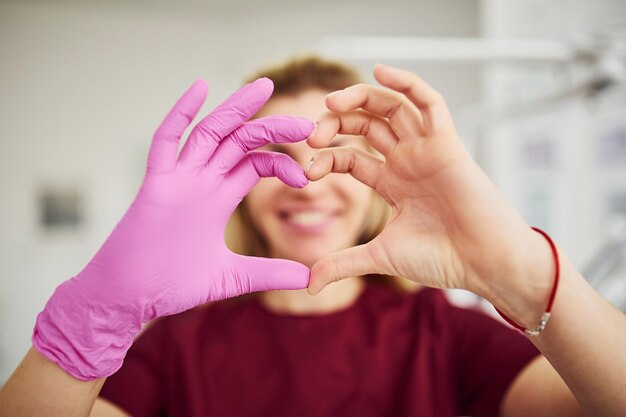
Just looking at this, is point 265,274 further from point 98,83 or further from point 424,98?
point 98,83

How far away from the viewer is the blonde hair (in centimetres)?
104

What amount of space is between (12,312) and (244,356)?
3.46 m

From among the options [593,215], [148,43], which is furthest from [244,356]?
[148,43]

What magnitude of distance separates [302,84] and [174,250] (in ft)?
1.93

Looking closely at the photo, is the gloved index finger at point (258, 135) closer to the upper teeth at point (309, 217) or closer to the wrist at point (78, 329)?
the wrist at point (78, 329)

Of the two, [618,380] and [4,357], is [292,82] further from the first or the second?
[4,357]

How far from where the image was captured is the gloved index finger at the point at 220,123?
1.89 feet

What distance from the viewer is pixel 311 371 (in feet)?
3.19

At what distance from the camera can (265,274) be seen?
617 mm

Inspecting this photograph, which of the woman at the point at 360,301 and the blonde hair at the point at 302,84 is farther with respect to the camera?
the blonde hair at the point at 302,84

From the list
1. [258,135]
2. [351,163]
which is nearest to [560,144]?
[351,163]

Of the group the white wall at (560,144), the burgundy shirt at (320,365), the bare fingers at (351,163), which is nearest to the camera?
the bare fingers at (351,163)

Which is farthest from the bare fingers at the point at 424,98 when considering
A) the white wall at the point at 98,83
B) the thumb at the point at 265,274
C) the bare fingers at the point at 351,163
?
the white wall at the point at 98,83

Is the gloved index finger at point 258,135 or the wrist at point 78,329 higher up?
the gloved index finger at point 258,135
